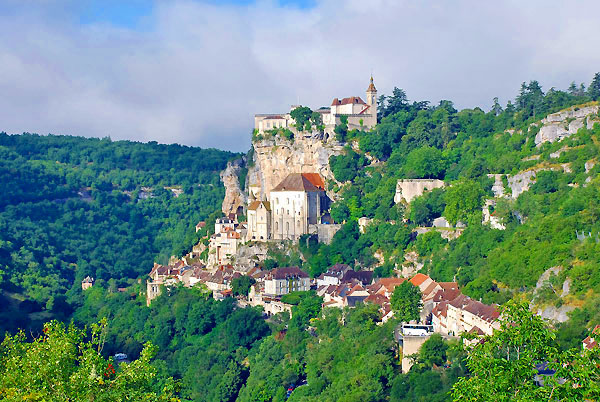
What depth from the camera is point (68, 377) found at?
1103 inches

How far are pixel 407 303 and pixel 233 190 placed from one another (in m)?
38.9

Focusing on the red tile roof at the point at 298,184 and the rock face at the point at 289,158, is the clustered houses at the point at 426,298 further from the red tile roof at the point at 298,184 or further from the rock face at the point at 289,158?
the rock face at the point at 289,158

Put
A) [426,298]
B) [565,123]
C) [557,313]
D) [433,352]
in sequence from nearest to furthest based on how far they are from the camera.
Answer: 1. [557,313]
2. [433,352]
3. [426,298]
4. [565,123]

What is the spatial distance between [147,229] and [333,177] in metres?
47.6

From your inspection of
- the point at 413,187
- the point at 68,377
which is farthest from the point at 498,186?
the point at 68,377

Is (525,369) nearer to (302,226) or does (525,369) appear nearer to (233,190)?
(302,226)

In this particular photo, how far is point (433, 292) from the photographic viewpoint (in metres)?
56.8

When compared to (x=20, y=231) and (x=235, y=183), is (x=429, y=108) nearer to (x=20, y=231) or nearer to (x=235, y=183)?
(x=235, y=183)

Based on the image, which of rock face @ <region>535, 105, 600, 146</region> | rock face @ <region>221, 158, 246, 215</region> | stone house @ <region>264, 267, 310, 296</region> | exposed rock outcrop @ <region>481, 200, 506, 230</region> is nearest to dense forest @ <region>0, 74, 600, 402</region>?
exposed rock outcrop @ <region>481, 200, 506, 230</region>

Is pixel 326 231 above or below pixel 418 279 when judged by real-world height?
above

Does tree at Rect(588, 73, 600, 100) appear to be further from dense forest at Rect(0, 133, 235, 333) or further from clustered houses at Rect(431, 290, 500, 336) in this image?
dense forest at Rect(0, 133, 235, 333)

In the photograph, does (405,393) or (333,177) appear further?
(333,177)

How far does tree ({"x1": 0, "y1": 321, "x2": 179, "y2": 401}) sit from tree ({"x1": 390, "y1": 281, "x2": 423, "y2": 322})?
25.1 metres

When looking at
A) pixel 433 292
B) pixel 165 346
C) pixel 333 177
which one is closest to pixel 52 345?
pixel 433 292
